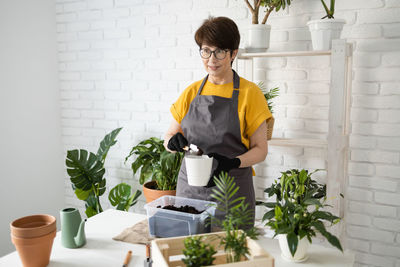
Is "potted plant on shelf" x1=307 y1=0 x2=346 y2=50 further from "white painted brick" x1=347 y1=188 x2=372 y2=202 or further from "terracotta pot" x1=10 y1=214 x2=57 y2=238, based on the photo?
"terracotta pot" x1=10 y1=214 x2=57 y2=238

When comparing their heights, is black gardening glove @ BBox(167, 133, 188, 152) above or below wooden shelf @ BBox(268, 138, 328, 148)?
above

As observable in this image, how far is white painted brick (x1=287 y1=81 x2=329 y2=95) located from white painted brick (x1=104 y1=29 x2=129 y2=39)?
1480 mm

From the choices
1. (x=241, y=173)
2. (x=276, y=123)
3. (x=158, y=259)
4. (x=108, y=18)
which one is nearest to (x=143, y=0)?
(x=108, y=18)

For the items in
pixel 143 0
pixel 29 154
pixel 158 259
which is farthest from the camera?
pixel 29 154

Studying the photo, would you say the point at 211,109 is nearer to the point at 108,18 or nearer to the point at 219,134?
the point at 219,134

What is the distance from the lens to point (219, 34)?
62.3 inches

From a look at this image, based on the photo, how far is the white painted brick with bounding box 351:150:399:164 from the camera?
84.7 inches

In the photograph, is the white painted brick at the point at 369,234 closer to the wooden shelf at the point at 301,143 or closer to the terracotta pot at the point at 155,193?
the wooden shelf at the point at 301,143

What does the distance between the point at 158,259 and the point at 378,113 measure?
71.5 inches

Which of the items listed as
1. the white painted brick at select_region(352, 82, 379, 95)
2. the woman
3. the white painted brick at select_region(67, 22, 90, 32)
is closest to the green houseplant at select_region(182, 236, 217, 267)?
the woman

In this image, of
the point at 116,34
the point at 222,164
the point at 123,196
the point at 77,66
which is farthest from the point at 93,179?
the point at 222,164

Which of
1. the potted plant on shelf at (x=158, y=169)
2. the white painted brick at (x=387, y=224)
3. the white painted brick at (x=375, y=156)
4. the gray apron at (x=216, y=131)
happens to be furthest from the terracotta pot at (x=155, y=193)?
the white painted brick at (x=387, y=224)

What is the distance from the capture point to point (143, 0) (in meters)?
2.86

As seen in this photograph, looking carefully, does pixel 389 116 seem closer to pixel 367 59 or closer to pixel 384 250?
pixel 367 59
